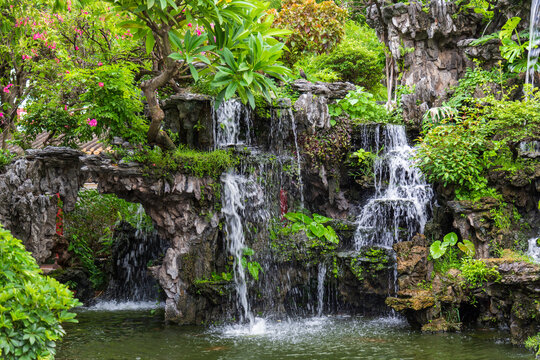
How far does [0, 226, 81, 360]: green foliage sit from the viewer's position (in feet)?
14.1

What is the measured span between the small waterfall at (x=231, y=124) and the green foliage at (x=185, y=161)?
0.70 meters

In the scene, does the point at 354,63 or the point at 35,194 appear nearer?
the point at 35,194

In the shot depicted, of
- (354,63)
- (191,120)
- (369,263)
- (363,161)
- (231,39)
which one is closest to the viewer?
(231,39)

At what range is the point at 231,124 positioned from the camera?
12836 millimetres

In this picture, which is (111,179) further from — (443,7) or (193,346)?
(443,7)

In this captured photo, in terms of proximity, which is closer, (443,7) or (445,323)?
(445,323)

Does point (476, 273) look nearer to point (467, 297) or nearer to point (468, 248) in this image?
point (467, 297)

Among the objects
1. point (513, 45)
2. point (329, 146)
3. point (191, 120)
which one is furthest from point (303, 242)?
point (513, 45)

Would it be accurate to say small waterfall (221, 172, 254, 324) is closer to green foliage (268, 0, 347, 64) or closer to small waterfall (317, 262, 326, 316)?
small waterfall (317, 262, 326, 316)

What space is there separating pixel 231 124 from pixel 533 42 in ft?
30.3

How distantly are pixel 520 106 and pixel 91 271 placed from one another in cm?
1238

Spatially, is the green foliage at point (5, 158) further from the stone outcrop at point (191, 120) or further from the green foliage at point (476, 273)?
the green foliage at point (476, 273)

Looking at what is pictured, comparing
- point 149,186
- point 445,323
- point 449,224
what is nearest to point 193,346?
→ point 149,186

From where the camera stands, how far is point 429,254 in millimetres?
11352
